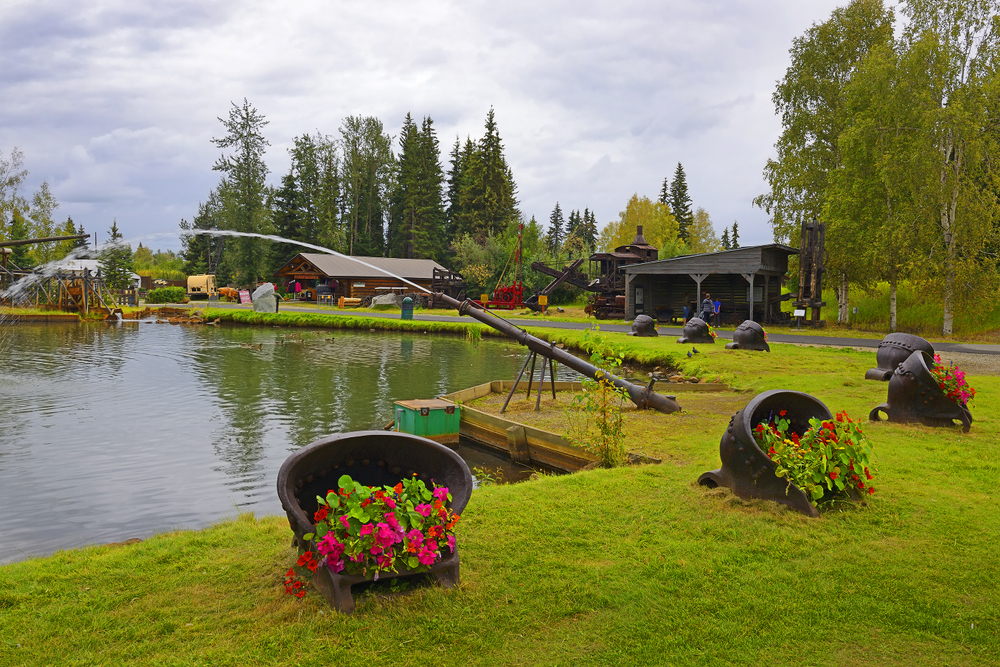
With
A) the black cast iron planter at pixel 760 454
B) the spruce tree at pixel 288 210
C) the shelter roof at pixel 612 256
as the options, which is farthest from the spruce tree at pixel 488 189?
the black cast iron planter at pixel 760 454

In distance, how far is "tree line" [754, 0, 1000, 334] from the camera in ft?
94.7

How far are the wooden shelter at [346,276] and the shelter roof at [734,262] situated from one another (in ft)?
83.5

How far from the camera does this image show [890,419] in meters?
11.2

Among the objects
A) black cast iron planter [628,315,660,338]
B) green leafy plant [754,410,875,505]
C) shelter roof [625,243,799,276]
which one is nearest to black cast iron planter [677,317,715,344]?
black cast iron planter [628,315,660,338]

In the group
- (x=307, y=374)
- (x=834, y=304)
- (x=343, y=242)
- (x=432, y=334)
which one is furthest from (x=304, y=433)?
(x=343, y=242)

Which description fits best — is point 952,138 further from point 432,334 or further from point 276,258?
point 276,258

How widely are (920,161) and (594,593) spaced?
31.6m

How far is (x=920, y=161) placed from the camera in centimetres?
2933

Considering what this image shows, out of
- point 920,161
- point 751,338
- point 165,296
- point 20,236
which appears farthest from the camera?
point 165,296

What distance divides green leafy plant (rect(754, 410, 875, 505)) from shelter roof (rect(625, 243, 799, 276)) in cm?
2879

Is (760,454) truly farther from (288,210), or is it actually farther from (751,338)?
(288,210)

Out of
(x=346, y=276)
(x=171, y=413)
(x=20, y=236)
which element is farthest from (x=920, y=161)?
(x=20, y=236)

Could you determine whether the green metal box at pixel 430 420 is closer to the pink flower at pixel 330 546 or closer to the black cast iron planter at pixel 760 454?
the black cast iron planter at pixel 760 454

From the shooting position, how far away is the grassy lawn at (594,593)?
14.0 ft
